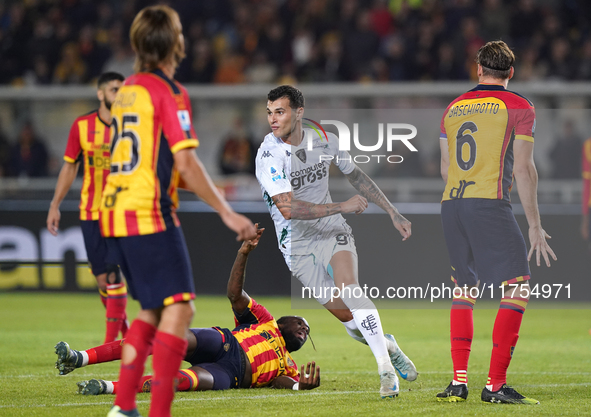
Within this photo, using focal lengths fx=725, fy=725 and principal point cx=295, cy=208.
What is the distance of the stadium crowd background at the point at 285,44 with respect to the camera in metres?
12.9

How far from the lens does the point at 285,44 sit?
1409 cm

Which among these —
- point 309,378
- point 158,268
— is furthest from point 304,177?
point 158,268

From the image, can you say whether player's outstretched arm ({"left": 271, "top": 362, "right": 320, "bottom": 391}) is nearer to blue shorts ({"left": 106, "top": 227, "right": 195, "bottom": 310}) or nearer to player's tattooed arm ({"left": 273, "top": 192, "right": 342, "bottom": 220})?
player's tattooed arm ({"left": 273, "top": 192, "right": 342, "bottom": 220})

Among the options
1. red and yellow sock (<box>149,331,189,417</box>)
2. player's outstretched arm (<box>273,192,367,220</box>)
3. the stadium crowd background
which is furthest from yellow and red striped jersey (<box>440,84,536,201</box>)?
the stadium crowd background

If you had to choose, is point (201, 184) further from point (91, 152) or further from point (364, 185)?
point (91, 152)

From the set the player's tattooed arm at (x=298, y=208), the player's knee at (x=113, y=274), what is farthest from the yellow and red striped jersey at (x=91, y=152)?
the player's tattooed arm at (x=298, y=208)

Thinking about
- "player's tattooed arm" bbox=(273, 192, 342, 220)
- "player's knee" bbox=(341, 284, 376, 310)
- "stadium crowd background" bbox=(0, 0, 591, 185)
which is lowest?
"player's knee" bbox=(341, 284, 376, 310)

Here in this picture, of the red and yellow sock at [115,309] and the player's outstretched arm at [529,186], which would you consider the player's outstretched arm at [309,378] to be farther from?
the red and yellow sock at [115,309]

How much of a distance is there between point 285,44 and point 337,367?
29.1ft

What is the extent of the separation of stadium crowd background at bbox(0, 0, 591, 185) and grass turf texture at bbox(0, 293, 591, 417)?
3848mm

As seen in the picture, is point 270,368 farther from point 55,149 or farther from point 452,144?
point 55,149

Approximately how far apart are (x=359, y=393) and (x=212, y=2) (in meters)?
11.5

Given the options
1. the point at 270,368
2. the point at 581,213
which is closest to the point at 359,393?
the point at 270,368

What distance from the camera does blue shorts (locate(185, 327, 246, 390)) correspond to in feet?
16.8
